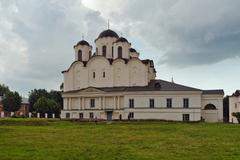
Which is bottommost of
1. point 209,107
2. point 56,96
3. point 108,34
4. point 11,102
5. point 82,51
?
point 209,107

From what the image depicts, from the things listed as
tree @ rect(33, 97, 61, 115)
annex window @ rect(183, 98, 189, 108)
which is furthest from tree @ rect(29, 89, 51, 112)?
annex window @ rect(183, 98, 189, 108)

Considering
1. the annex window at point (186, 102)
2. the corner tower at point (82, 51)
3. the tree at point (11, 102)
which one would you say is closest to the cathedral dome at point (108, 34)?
the corner tower at point (82, 51)

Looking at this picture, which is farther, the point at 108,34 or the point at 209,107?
the point at 108,34

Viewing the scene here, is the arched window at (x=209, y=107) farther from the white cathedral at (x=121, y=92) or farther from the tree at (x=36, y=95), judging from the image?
the tree at (x=36, y=95)

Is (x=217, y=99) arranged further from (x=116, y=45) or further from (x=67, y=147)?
(x=67, y=147)

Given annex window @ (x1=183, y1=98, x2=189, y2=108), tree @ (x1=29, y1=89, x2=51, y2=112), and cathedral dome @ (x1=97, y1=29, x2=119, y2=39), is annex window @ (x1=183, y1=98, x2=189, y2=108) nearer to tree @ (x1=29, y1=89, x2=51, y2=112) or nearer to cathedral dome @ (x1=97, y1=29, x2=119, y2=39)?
cathedral dome @ (x1=97, y1=29, x2=119, y2=39)

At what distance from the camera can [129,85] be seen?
62.7 m

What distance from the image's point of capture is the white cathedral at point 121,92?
57.1m

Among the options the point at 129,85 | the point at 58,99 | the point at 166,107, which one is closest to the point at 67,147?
the point at 166,107

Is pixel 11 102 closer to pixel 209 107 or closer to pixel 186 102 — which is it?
pixel 186 102

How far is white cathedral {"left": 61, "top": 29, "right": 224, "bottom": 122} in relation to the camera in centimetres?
5709

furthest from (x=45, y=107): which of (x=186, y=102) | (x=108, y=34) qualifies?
(x=186, y=102)

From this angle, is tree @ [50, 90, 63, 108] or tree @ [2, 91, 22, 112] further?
tree @ [50, 90, 63, 108]

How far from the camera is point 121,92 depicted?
5947 centimetres
